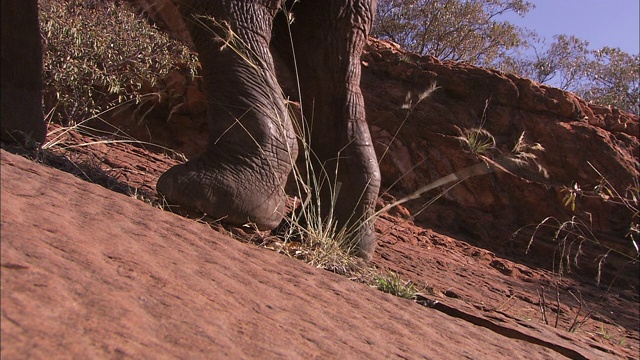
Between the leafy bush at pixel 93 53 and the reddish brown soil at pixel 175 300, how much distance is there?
1858 millimetres

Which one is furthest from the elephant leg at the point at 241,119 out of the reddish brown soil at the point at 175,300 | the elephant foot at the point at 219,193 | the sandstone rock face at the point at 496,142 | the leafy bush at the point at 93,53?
the sandstone rock face at the point at 496,142

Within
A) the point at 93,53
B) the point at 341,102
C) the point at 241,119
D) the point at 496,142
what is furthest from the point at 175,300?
the point at 496,142

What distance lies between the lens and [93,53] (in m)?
5.00

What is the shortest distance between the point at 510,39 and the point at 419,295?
9.82 meters

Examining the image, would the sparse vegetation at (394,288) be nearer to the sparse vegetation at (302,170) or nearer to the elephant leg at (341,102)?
the sparse vegetation at (302,170)

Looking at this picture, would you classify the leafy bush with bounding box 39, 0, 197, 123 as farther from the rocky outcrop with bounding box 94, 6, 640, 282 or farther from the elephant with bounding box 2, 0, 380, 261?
the elephant with bounding box 2, 0, 380, 261

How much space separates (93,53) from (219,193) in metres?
2.66

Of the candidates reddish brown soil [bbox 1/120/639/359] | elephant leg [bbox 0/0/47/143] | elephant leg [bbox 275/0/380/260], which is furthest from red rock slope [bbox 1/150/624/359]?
elephant leg [bbox 275/0/380/260]

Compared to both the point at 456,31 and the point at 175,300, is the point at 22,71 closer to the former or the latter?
the point at 175,300

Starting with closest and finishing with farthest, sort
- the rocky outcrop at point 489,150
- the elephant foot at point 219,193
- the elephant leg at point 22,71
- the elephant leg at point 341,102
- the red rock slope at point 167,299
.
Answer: the red rock slope at point 167,299 < the elephant leg at point 22,71 < the elephant foot at point 219,193 < the elephant leg at point 341,102 < the rocky outcrop at point 489,150

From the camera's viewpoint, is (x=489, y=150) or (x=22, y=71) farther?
(x=489, y=150)

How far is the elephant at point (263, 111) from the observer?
2.80 m

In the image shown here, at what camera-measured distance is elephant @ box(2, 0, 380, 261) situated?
2801 millimetres

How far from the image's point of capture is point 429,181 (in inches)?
261
